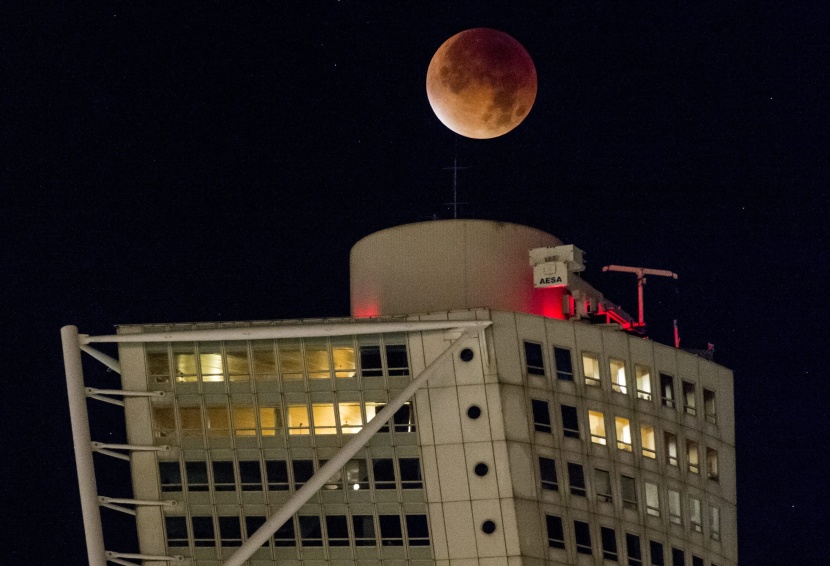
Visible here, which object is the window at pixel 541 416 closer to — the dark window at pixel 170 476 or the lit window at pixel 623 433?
the lit window at pixel 623 433

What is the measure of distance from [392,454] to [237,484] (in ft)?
25.7

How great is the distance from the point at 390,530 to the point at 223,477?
8544 millimetres

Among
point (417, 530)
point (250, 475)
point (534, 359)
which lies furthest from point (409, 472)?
point (534, 359)

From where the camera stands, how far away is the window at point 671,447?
51463mm

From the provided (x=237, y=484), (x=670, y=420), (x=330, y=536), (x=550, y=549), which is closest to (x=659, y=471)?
(x=670, y=420)

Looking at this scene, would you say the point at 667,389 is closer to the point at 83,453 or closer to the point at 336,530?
the point at 336,530

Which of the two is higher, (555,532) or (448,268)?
(448,268)

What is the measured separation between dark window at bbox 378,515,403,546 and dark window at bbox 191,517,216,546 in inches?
332

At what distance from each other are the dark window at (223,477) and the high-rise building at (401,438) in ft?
0.25

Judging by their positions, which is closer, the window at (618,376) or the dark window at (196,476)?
the dark window at (196,476)

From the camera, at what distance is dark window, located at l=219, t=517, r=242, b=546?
157 feet

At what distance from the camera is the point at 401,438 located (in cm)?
4628

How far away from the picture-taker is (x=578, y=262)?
53406 mm

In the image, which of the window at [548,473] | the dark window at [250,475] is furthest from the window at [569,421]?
the dark window at [250,475]
